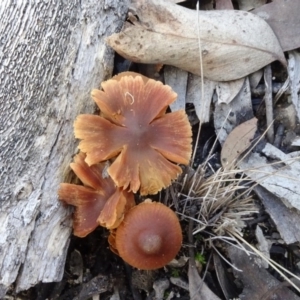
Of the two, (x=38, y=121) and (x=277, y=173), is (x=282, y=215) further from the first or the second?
(x=38, y=121)

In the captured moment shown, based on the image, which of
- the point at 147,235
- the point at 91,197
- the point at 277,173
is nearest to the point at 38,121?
the point at 91,197

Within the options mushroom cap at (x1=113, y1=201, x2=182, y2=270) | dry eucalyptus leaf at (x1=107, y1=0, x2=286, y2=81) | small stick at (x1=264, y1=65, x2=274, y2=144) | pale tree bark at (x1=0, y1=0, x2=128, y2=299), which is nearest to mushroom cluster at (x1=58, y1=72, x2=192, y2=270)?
mushroom cap at (x1=113, y1=201, x2=182, y2=270)

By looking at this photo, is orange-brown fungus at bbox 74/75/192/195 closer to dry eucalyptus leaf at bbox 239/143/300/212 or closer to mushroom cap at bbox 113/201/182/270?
mushroom cap at bbox 113/201/182/270

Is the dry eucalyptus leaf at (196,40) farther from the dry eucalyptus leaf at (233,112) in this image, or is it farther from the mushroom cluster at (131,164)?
the mushroom cluster at (131,164)

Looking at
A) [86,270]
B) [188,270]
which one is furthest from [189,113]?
[86,270]

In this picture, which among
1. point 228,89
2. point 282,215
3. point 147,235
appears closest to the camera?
point 147,235

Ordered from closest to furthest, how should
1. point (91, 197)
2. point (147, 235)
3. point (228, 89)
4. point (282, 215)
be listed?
point (147, 235), point (91, 197), point (282, 215), point (228, 89)

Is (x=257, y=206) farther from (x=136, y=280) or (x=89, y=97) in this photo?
(x=89, y=97)

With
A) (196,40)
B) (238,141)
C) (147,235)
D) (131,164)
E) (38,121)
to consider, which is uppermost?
(196,40)
